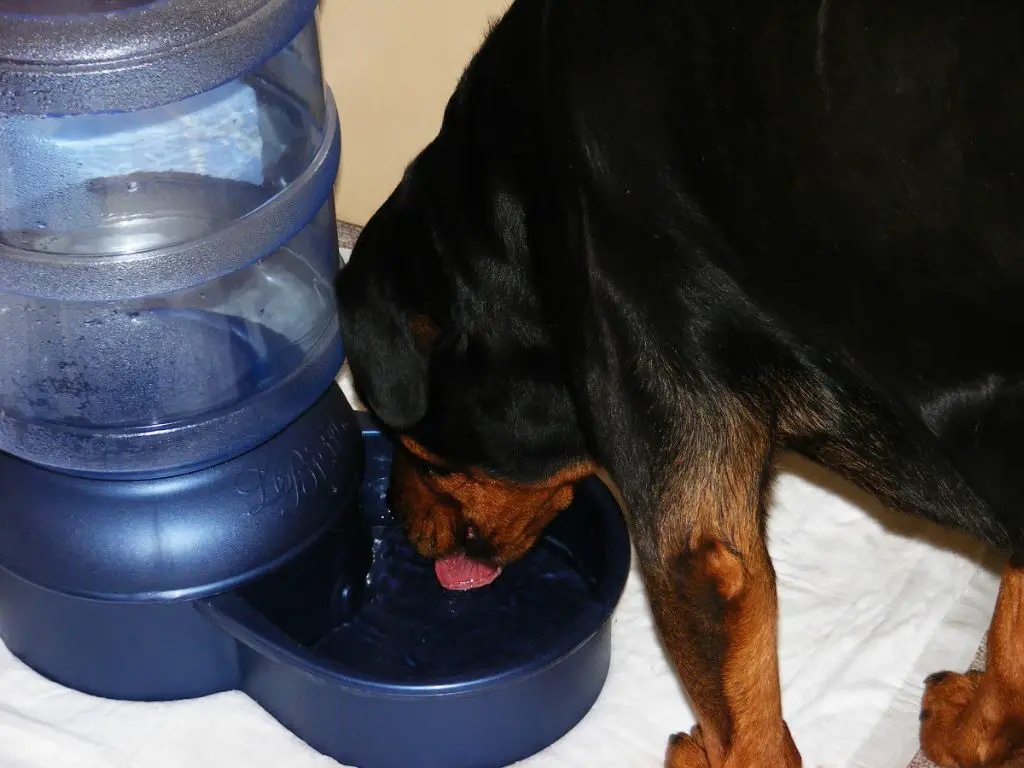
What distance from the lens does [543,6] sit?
1.53m

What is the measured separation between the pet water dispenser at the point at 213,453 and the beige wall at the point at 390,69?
490 mm

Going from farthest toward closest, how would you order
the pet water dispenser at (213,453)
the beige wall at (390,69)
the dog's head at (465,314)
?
the beige wall at (390,69)
the pet water dispenser at (213,453)
the dog's head at (465,314)

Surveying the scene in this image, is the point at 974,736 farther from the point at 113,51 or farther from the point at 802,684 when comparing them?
the point at 113,51

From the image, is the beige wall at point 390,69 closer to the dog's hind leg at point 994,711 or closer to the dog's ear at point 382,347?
the dog's ear at point 382,347

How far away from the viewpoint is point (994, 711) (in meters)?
1.91

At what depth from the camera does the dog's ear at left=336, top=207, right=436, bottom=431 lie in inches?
64.8

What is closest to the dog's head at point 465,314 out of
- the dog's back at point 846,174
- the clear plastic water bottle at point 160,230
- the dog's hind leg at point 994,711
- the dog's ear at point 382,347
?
the dog's ear at point 382,347

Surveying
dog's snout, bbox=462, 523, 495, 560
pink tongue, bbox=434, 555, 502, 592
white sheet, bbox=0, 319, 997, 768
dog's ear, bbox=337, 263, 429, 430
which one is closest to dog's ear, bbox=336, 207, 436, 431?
dog's ear, bbox=337, 263, 429, 430

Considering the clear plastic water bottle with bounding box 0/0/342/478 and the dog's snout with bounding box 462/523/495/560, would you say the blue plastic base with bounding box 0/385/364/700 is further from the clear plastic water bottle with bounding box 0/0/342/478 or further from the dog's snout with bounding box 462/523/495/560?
the dog's snout with bounding box 462/523/495/560

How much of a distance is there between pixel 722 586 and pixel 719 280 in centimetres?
37

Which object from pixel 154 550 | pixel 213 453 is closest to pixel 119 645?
pixel 154 550

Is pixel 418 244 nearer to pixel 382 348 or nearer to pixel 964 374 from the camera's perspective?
pixel 382 348

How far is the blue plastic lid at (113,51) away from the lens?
62.4 inches

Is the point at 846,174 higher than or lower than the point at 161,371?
higher
